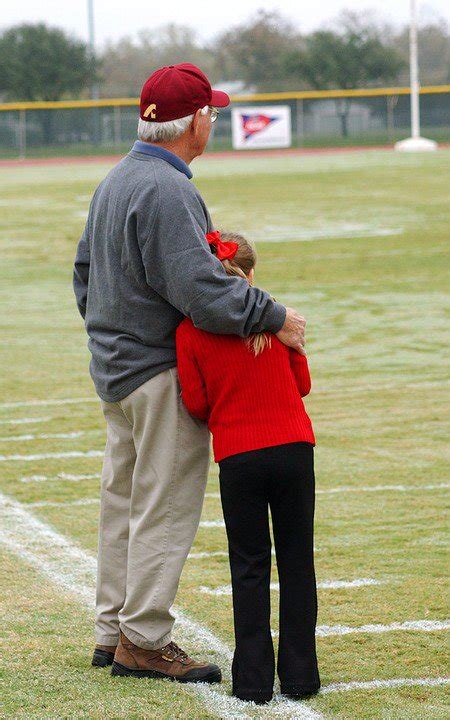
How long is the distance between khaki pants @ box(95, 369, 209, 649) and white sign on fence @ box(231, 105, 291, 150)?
46263 millimetres

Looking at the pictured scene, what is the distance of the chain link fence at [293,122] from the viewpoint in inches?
1948

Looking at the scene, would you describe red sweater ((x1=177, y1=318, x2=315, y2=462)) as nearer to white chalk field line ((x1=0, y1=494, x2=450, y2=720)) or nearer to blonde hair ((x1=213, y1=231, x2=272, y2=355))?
blonde hair ((x1=213, y1=231, x2=272, y2=355))

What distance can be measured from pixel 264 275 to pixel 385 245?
328cm

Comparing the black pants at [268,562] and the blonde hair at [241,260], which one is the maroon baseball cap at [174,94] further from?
the black pants at [268,562]

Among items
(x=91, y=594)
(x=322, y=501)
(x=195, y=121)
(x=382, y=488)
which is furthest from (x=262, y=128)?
(x=195, y=121)

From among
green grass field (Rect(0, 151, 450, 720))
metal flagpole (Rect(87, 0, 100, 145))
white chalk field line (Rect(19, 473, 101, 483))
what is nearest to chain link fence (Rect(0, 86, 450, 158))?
metal flagpole (Rect(87, 0, 100, 145))

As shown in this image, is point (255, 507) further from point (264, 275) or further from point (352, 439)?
point (264, 275)

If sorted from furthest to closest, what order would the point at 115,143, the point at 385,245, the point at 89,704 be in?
the point at 115,143, the point at 385,245, the point at 89,704

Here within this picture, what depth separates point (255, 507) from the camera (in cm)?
370

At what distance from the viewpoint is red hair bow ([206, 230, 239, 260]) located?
370 cm

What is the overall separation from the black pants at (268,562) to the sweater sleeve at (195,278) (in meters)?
0.41

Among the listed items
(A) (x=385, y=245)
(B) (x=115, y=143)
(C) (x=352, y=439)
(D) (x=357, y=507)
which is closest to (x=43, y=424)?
(C) (x=352, y=439)

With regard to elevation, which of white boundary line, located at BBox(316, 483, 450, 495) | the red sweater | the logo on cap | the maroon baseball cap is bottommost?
white boundary line, located at BBox(316, 483, 450, 495)

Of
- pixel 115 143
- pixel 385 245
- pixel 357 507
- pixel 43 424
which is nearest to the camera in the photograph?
pixel 357 507
